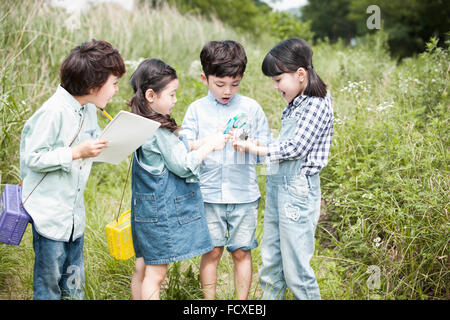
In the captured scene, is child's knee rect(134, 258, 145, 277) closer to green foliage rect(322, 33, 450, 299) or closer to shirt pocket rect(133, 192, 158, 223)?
shirt pocket rect(133, 192, 158, 223)

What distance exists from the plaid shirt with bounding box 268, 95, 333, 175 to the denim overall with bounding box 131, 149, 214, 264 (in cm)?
54

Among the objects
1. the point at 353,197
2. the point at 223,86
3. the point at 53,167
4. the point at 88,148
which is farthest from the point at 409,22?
the point at 53,167

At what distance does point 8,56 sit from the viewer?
12.8 feet

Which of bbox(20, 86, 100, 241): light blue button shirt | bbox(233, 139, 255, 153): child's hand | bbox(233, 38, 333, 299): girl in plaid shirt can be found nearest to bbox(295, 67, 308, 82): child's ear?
bbox(233, 38, 333, 299): girl in plaid shirt

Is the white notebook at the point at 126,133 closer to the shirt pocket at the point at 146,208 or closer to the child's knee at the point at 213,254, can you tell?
the shirt pocket at the point at 146,208

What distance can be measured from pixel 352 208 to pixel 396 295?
0.80 m

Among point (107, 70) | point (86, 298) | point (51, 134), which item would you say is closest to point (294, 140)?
point (107, 70)

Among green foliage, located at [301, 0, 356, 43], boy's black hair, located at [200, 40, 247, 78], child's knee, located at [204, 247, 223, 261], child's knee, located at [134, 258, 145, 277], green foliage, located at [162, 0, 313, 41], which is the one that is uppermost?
green foliage, located at [301, 0, 356, 43]

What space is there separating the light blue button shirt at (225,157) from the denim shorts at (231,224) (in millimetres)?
53

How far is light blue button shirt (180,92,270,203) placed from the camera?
96.7 inches

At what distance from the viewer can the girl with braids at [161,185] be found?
213cm

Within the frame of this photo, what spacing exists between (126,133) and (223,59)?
724 millimetres

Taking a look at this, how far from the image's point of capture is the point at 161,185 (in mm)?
2133

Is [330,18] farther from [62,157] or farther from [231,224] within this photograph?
[62,157]
